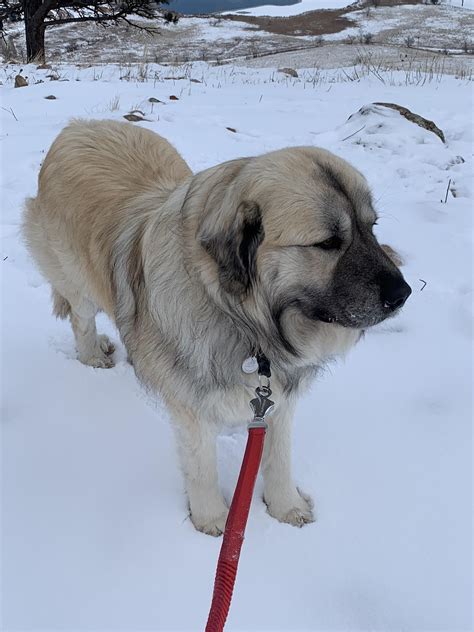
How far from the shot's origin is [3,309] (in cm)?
314

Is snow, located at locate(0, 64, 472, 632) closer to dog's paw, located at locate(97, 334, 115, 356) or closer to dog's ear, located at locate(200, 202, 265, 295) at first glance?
dog's paw, located at locate(97, 334, 115, 356)

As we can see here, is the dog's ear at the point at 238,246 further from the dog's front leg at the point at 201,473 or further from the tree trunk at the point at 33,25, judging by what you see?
the tree trunk at the point at 33,25

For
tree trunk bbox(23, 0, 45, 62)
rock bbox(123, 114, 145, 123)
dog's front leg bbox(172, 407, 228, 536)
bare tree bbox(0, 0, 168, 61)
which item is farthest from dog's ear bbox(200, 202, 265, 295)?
bare tree bbox(0, 0, 168, 61)

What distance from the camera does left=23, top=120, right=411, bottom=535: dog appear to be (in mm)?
1536

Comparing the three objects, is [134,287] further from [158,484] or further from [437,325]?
[437,325]

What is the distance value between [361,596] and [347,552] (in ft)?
0.53

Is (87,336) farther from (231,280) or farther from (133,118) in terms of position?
(133,118)

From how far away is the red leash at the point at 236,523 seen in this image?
1286 mm

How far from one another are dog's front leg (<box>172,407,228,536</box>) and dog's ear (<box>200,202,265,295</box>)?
0.60 m

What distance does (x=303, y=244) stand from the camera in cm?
152

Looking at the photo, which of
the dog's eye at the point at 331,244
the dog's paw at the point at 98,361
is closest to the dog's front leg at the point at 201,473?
the dog's eye at the point at 331,244

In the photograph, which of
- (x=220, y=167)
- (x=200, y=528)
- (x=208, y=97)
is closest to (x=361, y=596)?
(x=200, y=528)

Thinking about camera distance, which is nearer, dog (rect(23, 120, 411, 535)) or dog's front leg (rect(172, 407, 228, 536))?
dog (rect(23, 120, 411, 535))

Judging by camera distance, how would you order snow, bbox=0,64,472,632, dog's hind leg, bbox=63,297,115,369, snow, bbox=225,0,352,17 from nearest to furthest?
snow, bbox=0,64,472,632
dog's hind leg, bbox=63,297,115,369
snow, bbox=225,0,352,17
